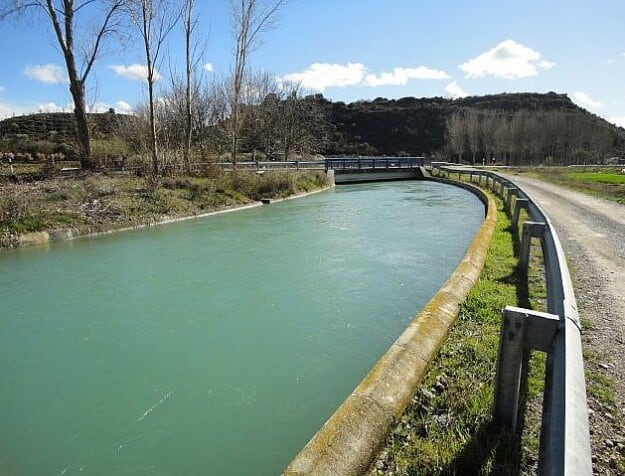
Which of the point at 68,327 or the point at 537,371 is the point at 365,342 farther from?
the point at 68,327

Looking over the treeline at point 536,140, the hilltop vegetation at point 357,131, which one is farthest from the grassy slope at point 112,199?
the treeline at point 536,140

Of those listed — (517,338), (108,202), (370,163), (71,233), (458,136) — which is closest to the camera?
(517,338)

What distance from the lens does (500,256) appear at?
7.83 meters

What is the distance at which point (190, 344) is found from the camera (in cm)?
506

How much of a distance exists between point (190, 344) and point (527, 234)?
4869mm

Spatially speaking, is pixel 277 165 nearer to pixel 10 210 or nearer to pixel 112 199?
pixel 112 199

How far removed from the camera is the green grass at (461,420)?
2656mm

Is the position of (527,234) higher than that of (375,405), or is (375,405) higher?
(527,234)

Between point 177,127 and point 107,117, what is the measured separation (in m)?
23.3

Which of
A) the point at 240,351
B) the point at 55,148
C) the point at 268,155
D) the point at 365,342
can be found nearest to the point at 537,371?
the point at 365,342

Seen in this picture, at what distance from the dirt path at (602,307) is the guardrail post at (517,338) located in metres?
0.64

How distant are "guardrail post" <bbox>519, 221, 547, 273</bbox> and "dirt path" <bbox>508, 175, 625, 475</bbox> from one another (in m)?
0.66

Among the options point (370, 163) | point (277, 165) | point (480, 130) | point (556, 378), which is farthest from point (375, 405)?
point (480, 130)

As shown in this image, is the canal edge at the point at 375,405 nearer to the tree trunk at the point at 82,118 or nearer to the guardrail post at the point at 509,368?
the guardrail post at the point at 509,368
